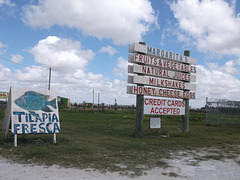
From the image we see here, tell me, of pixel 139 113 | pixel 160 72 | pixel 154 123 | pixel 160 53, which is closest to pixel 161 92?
pixel 160 72

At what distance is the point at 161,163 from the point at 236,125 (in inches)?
669

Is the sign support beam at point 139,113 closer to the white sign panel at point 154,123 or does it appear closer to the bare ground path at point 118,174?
the white sign panel at point 154,123

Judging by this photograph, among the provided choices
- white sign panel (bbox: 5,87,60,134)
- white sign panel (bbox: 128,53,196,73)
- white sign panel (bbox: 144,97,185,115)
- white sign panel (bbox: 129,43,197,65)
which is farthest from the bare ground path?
white sign panel (bbox: 129,43,197,65)

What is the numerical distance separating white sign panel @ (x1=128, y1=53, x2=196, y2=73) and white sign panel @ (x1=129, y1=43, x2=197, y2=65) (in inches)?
8.4

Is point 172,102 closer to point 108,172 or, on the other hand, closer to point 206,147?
point 206,147

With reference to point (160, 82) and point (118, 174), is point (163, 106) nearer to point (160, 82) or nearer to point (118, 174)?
point (160, 82)

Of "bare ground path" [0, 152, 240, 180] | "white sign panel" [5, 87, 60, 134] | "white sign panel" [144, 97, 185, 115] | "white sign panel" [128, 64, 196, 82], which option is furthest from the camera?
"white sign panel" [144, 97, 185, 115]

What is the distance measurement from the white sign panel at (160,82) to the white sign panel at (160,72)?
217mm

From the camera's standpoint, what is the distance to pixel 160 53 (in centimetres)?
1221

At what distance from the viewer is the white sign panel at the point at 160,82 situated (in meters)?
11.0

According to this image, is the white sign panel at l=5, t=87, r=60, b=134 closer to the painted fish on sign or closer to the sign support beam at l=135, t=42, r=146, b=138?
the painted fish on sign

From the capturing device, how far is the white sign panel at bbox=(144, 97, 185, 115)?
37.9 ft

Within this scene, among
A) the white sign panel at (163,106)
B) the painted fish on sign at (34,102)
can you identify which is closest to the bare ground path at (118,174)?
the painted fish on sign at (34,102)

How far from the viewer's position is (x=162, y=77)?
12320 mm
